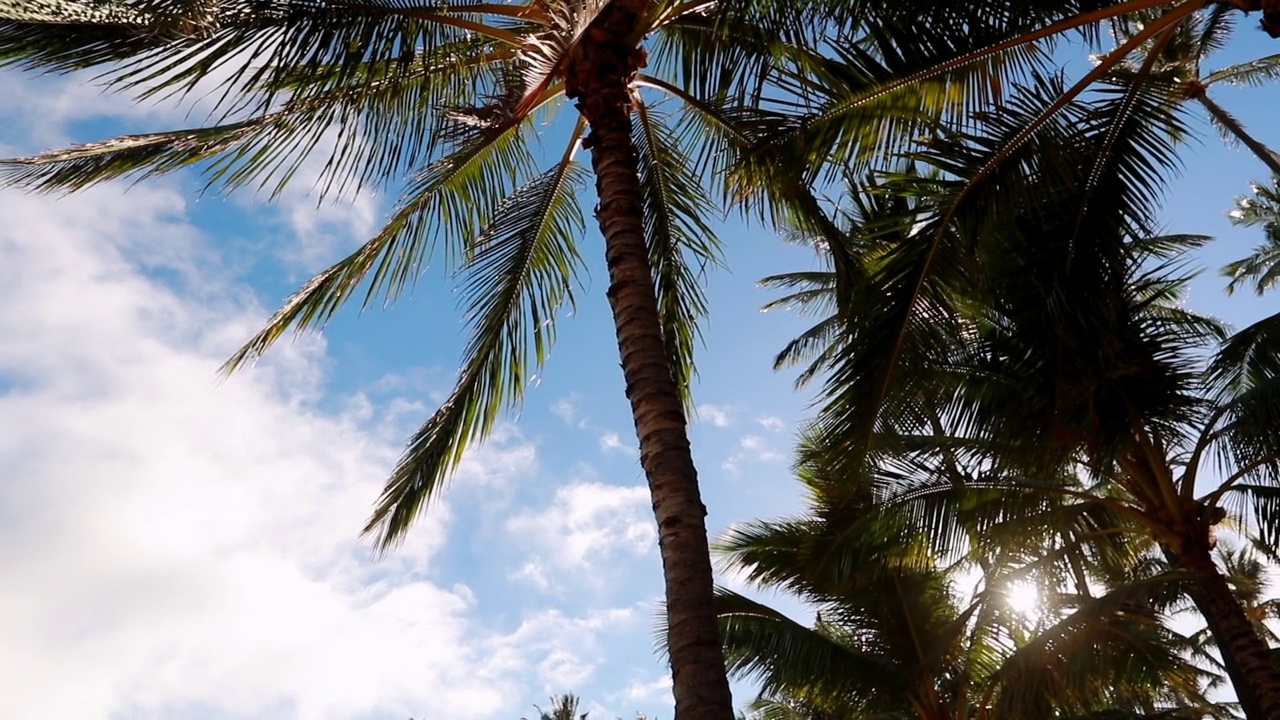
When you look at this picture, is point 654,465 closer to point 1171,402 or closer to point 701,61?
point 701,61

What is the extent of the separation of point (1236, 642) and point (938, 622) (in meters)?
3.82

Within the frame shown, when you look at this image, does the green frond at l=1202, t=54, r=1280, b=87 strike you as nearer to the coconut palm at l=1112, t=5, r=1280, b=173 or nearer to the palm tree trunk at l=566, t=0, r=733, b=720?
the coconut palm at l=1112, t=5, r=1280, b=173

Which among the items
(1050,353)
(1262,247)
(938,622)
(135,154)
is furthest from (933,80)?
(1262,247)

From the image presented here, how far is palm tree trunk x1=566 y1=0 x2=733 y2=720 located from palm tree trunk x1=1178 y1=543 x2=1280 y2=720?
6.41 m

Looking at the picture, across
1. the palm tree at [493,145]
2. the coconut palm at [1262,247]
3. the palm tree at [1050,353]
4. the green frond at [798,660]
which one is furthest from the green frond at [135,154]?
the coconut palm at [1262,247]

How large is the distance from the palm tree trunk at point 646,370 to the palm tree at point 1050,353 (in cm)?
156

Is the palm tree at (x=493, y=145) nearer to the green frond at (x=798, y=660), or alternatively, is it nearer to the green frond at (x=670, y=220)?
the green frond at (x=670, y=220)

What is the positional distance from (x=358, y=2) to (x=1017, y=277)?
184 inches

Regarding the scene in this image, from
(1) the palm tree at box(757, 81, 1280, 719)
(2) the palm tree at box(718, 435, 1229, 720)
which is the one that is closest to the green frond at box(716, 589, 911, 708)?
(2) the palm tree at box(718, 435, 1229, 720)

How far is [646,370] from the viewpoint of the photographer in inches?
222

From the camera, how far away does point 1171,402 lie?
29.2ft

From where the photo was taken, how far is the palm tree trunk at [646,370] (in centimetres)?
467

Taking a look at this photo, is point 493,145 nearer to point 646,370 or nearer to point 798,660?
point 646,370

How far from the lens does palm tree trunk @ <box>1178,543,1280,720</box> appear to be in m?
8.91
